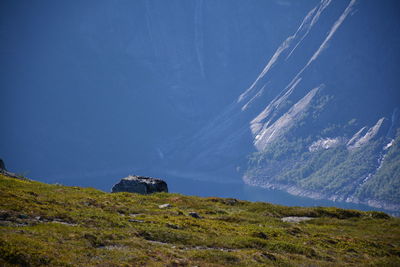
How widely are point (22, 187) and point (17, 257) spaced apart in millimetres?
23436

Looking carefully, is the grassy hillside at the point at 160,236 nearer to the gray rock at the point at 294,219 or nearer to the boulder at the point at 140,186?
the gray rock at the point at 294,219

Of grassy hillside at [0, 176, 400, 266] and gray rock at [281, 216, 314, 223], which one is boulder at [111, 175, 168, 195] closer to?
grassy hillside at [0, 176, 400, 266]

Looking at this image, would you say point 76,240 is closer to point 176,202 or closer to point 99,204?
point 99,204

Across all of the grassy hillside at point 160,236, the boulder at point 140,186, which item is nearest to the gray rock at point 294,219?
the grassy hillside at point 160,236

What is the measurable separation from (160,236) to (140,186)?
100ft

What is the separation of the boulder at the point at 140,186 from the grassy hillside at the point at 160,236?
13285 millimetres

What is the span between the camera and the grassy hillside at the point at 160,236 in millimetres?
22859

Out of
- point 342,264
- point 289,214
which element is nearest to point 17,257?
point 342,264

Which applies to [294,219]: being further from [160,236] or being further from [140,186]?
[140,186]

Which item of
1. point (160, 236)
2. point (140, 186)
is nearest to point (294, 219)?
point (160, 236)

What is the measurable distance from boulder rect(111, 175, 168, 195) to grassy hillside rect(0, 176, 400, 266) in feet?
43.6

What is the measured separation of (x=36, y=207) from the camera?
102 ft

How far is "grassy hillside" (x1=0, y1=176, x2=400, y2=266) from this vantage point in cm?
2286

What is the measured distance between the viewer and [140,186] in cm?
5922
